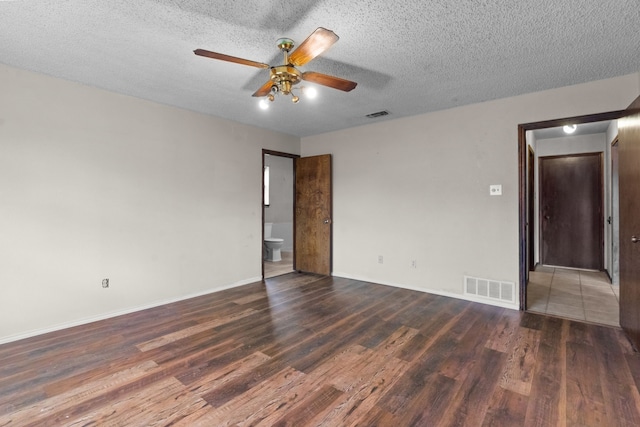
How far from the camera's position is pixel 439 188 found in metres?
4.08

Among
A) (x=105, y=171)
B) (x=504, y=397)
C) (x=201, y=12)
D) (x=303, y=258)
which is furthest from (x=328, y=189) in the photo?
(x=504, y=397)

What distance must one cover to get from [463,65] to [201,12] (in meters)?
2.15

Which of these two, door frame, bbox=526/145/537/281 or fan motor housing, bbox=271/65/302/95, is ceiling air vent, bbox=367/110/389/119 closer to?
fan motor housing, bbox=271/65/302/95

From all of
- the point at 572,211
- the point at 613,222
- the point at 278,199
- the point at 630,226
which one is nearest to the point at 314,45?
the point at 630,226

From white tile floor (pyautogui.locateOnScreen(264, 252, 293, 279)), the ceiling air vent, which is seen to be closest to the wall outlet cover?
the ceiling air vent

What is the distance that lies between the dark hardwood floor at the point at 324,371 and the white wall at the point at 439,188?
0.79 meters

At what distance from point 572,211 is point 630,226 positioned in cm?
385

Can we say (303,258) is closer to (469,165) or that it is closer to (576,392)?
(469,165)

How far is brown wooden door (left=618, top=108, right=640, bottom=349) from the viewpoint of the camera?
2.45 meters

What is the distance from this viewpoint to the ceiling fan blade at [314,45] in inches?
68.8

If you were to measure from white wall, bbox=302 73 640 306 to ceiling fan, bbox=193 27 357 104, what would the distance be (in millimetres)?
2139

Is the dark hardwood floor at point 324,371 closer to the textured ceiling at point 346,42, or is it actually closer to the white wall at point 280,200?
the textured ceiling at point 346,42

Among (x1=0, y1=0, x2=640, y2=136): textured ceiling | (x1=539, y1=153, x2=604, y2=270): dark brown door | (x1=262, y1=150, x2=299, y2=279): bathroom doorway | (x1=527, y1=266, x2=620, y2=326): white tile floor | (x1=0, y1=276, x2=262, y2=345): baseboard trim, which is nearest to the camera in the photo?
(x1=0, y1=0, x2=640, y2=136): textured ceiling

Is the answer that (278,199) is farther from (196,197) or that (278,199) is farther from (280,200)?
(196,197)
